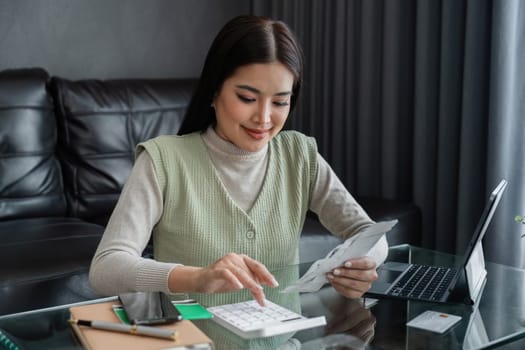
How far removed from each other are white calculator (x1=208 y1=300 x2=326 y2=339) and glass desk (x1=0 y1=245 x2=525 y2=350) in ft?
0.05

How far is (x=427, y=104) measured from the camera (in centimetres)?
268

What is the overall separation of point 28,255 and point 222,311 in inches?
42.2

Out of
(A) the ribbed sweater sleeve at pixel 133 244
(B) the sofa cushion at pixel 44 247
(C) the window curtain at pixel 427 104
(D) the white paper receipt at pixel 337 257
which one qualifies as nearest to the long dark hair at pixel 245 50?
(A) the ribbed sweater sleeve at pixel 133 244

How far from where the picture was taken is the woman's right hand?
45.7 inches

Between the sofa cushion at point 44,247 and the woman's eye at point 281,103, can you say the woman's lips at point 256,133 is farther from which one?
the sofa cushion at point 44,247

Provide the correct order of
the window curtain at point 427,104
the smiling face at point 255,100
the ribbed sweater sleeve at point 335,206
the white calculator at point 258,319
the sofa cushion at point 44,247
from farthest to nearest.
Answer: the window curtain at point 427,104, the sofa cushion at point 44,247, the ribbed sweater sleeve at point 335,206, the smiling face at point 255,100, the white calculator at point 258,319

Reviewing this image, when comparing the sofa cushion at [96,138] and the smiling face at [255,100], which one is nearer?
the smiling face at [255,100]

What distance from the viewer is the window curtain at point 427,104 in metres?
2.33

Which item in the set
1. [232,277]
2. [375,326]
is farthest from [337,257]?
[232,277]

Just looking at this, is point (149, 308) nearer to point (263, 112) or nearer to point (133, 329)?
point (133, 329)

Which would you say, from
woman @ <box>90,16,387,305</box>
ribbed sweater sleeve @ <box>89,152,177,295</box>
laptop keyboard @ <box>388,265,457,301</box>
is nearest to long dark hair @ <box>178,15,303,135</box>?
woman @ <box>90,16,387,305</box>

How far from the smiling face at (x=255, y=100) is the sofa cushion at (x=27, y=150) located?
52.1 inches

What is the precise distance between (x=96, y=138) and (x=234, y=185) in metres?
1.27

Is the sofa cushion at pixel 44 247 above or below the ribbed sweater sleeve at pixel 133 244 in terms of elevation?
below
